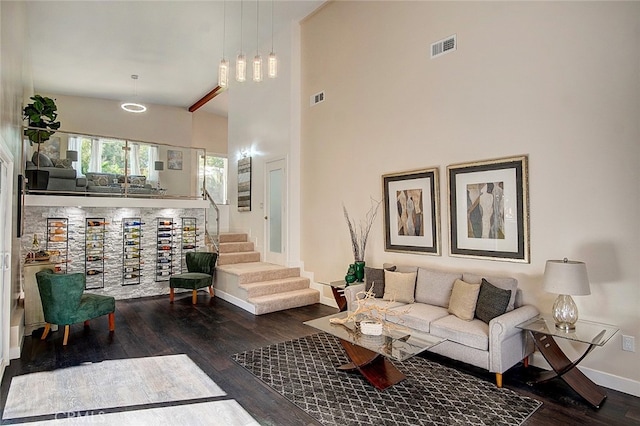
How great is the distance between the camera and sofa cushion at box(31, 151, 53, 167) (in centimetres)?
571

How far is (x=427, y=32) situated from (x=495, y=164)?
2028mm

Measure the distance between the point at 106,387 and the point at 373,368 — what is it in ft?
7.88

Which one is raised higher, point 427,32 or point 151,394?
point 427,32

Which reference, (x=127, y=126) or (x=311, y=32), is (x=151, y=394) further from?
(x=127, y=126)

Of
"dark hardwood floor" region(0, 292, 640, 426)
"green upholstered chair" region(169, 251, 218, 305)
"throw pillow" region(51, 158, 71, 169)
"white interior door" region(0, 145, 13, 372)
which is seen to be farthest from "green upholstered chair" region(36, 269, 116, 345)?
"throw pillow" region(51, 158, 71, 169)

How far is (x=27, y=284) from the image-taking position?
14.9 ft

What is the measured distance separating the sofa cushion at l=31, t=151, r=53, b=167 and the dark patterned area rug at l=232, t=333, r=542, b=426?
4.70m

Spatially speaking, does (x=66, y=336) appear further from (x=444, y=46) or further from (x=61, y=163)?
(x=444, y=46)

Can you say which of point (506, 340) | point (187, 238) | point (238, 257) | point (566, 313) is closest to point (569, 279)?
point (566, 313)

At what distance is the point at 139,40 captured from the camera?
23.0 feet

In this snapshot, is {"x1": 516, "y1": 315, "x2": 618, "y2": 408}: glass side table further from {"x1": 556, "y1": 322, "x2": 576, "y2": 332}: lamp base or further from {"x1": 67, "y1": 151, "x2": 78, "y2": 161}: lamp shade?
{"x1": 67, "y1": 151, "x2": 78, "y2": 161}: lamp shade

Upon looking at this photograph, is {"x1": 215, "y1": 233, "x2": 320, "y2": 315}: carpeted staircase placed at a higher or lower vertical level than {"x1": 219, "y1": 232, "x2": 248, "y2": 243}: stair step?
lower

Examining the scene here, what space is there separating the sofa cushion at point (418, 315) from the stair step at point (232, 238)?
192 inches

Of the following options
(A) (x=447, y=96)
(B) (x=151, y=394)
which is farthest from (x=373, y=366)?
(A) (x=447, y=96)
